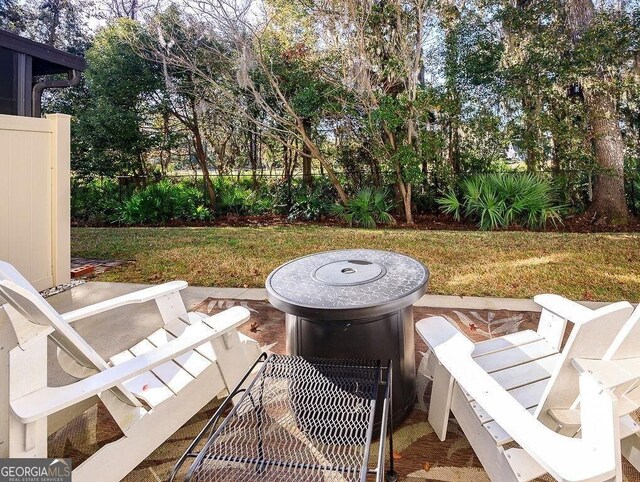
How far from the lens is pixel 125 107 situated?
10.1 meters

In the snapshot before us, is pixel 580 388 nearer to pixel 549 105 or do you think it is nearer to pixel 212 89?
pixel 549 105

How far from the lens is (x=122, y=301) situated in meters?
2.33

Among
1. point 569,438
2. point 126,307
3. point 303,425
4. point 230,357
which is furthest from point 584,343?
point 126,307

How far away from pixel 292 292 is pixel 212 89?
8639 millimetres

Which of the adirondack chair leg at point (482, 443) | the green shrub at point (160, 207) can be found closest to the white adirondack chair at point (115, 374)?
the adirondack chair leg at point (482, 443)

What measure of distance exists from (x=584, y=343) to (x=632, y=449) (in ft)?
2.91

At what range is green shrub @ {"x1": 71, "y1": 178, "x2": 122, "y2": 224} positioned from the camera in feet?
32.2

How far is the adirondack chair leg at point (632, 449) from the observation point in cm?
184

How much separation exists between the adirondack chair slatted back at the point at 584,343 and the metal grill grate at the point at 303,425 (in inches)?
24.2

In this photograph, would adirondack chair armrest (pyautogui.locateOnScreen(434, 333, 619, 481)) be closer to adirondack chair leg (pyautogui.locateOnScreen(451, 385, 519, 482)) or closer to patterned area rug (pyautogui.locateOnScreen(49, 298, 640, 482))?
adirondack chair leg (pyautogui.locateOnScreen(451, 385, 519, 482))

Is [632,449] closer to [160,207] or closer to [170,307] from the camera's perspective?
[170,307]

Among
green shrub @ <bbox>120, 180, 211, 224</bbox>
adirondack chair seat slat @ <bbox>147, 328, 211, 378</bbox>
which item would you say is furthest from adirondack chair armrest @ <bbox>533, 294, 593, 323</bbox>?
green shrub @ <bbox>120, 180, 211, 224</bbox>

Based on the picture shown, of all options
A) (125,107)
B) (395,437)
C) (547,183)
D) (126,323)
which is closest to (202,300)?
(126,323)

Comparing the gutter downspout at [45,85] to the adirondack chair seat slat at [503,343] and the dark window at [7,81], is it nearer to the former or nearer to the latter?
the dark window at [7,81]
